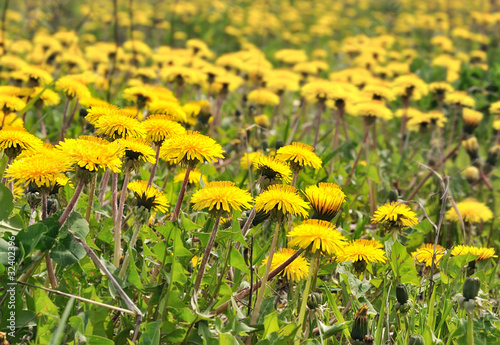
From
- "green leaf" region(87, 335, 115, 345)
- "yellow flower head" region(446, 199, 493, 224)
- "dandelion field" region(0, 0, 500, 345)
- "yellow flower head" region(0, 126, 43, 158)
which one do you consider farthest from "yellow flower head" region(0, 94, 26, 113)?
"yellow flower head" region(446, 199, 493, 224)

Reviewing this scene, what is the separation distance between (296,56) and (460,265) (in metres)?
2.88

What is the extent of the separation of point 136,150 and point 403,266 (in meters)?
0.89

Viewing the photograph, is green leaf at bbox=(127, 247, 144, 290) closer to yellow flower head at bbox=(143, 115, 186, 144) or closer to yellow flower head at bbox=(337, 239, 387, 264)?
yellow flower head at bbox=(143, 115, 186, 144)

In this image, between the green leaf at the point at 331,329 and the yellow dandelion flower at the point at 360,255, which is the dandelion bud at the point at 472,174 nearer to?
the yellow dandelion flower at the point at 360,255

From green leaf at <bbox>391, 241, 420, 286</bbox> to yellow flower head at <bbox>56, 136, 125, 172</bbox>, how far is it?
889 millimetres

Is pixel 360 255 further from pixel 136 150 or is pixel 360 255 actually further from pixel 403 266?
pixel 136 150

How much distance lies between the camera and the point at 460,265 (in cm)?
178

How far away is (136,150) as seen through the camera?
148 cm

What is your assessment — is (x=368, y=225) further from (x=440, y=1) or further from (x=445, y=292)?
(x=440, y=1)

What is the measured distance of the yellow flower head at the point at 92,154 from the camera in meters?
1.29

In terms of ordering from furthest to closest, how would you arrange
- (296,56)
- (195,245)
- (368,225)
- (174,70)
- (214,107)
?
(296,56), (214,107), (174,70), (368,225), (195,245)

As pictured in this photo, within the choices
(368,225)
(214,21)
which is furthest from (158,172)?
(214,21)

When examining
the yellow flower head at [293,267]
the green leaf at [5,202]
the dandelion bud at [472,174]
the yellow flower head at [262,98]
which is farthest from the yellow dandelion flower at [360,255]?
the yellow flower head at [262,98]

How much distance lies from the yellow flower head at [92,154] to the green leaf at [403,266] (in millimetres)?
889
